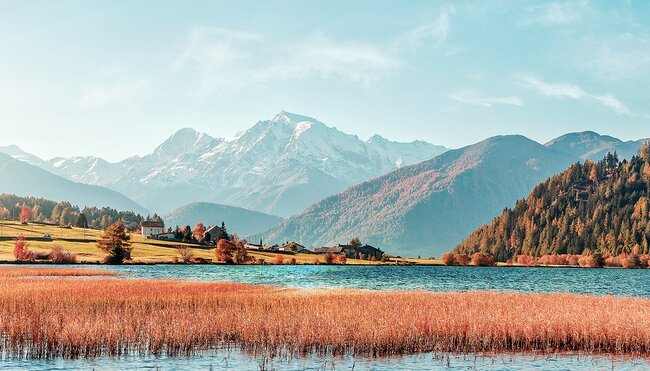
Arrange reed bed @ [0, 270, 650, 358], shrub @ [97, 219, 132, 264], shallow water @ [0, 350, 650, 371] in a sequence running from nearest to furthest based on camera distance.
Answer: shallow water @ [0, 350, 650, 371], reed bed @ [0, 270, 650, 358], shrub @ [97, 219, 132, 264]

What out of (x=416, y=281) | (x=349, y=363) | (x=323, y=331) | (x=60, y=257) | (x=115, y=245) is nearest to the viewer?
(x=349, y=363)

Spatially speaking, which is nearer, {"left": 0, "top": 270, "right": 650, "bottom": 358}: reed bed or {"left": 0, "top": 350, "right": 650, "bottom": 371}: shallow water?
{"left": 0, "top": 350, "right": 650, "bottom": 371}: shallow water

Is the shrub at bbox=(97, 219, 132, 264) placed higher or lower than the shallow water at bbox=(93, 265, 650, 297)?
higher

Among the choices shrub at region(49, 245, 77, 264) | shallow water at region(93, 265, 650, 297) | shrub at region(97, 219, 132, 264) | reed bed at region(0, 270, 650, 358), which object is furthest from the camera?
shrub at region(97, 219, 132, 264)

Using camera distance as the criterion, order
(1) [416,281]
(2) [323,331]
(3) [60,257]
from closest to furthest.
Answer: (2) [323,331], (1) [416,281], (3) [60,257]

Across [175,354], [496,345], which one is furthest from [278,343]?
[496,345]

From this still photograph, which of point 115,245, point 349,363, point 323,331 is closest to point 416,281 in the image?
point 323,331

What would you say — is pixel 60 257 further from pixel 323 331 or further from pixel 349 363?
pixel 349 363

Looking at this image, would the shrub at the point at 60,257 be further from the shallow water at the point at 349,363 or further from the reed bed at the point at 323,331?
the shallow water at the point at 349,363

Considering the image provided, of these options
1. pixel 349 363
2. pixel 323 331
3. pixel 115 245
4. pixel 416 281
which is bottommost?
pixel 416 281

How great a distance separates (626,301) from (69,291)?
48715 millimetres

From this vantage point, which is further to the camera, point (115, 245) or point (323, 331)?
point (115, 245)

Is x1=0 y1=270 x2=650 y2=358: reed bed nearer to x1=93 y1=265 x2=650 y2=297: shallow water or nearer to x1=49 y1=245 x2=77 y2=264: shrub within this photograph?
x1=93 y1=265 x2=650 y2=297: shallow water

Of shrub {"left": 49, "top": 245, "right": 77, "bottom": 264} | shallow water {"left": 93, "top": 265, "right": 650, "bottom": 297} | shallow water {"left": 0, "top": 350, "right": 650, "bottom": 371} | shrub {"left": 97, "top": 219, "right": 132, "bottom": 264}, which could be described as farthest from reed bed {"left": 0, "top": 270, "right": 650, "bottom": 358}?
shrub {"left": 97, "top": 219, "right": 132, "bottom": 264}
